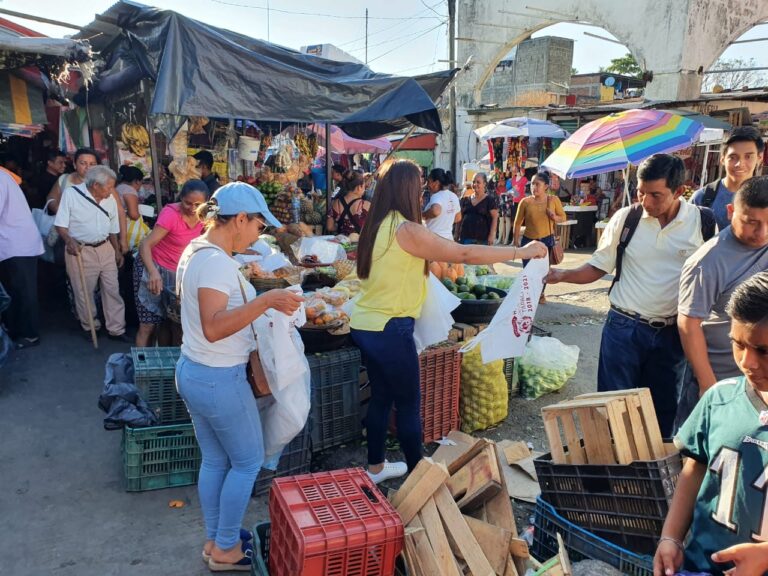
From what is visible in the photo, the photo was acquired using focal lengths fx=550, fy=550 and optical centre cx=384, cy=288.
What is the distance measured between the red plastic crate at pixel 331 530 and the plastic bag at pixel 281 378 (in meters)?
0.40

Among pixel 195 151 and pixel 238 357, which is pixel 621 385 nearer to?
pixel 238 357

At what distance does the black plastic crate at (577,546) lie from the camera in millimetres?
2129

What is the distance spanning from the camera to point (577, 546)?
2354 mm

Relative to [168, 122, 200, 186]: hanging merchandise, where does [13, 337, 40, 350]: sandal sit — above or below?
below

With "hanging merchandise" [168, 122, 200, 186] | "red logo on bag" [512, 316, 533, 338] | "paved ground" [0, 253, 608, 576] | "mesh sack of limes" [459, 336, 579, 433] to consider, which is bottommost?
"paved ground" [0, 253, 608, 576]

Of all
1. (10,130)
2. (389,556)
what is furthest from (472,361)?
(10,130)

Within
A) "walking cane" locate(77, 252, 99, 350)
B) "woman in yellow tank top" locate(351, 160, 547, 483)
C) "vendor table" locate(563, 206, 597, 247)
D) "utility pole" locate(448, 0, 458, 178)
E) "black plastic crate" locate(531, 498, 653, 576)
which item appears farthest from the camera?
"utility pole" locate(448, 0, 458, 178)

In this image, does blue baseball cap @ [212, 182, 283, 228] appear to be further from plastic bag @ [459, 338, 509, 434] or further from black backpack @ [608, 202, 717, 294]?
plastic bag @ [459, 338, 509, 434]

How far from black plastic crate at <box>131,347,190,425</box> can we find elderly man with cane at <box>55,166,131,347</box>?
95.2 inches

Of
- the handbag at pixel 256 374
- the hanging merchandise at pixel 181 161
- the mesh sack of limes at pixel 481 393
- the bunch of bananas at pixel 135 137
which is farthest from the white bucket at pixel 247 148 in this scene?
the handbag at pixel 256 374

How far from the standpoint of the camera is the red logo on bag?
3367mm

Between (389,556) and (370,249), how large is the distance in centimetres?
159

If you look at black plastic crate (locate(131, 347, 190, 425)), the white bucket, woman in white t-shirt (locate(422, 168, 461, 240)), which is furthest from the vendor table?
black plastic crate (locate(131, 347, 190, 425))

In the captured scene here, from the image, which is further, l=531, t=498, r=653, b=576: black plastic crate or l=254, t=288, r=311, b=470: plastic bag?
l=254, t=288, r=311, b=470: plastic bag
